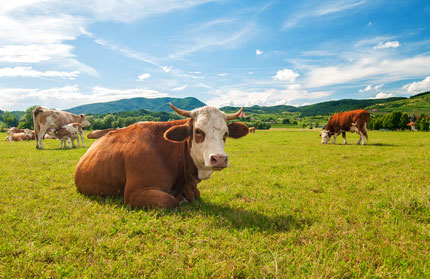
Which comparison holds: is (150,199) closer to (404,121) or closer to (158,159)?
(158,159)

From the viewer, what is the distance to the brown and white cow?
18828 mm

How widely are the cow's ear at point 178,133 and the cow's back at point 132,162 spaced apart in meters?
0.47

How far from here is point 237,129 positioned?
4.75m

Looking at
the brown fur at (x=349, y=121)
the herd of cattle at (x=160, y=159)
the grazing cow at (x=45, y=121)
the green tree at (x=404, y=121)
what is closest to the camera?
the herd of cattle at (x=160, y=159)

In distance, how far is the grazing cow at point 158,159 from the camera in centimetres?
409

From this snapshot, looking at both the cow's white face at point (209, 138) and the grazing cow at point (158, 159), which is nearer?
the cow's white face at point (209, 138)

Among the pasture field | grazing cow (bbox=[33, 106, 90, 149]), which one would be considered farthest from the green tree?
grazing cow (bbox=[33, 106, 90, 149])

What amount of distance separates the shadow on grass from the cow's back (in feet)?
1.39

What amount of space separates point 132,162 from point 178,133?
43.5 inches

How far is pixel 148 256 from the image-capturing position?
8.79 ft

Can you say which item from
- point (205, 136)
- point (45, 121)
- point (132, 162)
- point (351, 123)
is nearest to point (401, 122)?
point (351, 123)

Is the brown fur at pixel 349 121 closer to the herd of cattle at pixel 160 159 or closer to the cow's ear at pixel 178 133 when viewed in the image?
the herd of cattle at pixel 160 159

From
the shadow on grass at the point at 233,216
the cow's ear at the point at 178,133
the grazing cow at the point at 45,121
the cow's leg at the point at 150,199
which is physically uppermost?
the grazing cow at the point at 45,121

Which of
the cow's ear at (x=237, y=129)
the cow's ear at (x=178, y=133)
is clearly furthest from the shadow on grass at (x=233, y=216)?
the cow's ear at (x=237, y=129)
